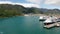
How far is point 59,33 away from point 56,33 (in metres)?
0.73

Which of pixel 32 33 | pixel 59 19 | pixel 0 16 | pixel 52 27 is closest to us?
pixel 32 33

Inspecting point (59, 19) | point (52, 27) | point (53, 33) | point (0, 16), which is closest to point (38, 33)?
point (53, 33)

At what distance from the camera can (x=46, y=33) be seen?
37438 mm

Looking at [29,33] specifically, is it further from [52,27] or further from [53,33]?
[52,27]

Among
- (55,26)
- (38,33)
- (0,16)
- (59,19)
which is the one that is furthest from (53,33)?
(0,16)

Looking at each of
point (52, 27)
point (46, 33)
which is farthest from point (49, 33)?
point (52, 27)

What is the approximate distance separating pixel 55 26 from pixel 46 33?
11406mm

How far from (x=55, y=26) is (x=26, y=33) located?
559 inches

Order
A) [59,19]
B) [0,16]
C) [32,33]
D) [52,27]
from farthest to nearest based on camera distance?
[0,16], [59,19], [52,27], [32,33]

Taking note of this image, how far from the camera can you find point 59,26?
48.4 metres

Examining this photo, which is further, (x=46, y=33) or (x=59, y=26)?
(x=59, y=26)

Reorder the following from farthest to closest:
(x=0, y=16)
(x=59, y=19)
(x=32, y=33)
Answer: (x=0, y=16) → (x=59, y=19) → (x=32, y=33)

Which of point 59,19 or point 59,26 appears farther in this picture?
point 59,19

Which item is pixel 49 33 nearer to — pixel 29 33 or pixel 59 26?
pixel 29 33
